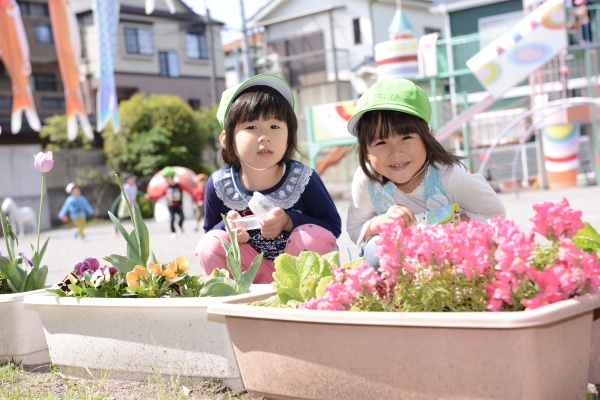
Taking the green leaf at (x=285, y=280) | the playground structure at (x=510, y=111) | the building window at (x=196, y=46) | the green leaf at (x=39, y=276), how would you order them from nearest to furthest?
the green leaf at (x=285, y=280)
the green leaf at (x=39, y=276)
the playground structure at (x=510, y=111)
the building window at (x=196, y=46)

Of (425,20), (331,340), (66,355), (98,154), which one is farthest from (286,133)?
(425,20)

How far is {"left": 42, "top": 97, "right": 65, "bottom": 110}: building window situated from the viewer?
31.1 metres

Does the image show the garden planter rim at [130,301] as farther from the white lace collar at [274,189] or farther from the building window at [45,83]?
the building window at [45,83]

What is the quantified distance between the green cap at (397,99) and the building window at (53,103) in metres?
30.2

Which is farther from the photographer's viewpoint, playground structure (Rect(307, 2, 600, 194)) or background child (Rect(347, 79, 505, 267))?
playground structure (Rect(307, 2, 600, 194))

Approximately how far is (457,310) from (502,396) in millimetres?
238

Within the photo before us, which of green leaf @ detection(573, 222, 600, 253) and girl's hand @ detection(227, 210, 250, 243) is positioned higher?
girl's hand @ detection(227, 210, 250, 243)

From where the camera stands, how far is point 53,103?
31.5 m

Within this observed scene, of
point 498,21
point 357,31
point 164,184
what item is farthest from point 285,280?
point 357,31

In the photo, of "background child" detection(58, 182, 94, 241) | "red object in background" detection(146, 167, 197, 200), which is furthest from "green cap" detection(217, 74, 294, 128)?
"red object in background" detection(146, 167, 197, 200)

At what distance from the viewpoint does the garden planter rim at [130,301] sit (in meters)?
2.41

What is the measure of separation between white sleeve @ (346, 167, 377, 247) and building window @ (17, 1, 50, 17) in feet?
102

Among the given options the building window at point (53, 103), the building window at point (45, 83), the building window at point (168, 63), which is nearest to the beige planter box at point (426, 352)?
the building window at point (53, 103)

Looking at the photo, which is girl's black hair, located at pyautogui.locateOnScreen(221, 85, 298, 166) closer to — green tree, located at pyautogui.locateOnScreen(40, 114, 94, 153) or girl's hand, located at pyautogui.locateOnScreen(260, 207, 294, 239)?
girl's hand, located at pyautogui.locateOnScreen(260, 207, 294, 239)
